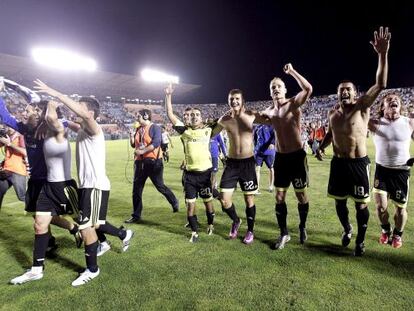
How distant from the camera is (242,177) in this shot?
5234mm

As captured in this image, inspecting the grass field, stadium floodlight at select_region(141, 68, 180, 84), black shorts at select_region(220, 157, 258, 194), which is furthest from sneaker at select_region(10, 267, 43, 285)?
stadium floodlight at select_region(141, 68, 180, 84)

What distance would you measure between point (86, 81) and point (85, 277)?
50837 mm

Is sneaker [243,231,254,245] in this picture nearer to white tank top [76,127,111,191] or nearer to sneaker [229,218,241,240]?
sneaker [229,218,241,240]

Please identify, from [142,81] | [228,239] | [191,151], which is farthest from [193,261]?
[142,81]

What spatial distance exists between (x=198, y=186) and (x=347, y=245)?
2.39 m

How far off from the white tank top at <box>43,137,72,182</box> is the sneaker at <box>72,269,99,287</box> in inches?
47.2

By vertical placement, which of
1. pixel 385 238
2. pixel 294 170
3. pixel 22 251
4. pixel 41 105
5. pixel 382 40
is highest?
pixel 382 40

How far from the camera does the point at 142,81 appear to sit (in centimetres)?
5438

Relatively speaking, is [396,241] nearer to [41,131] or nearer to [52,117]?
[52,117]

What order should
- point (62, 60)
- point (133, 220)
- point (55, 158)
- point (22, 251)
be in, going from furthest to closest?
point (62, 60) → point (133, 220) → point (22, 251) → point (55, 158)

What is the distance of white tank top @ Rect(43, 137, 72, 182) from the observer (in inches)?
163

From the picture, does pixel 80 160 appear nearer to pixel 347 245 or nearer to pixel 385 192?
pixel 347 245

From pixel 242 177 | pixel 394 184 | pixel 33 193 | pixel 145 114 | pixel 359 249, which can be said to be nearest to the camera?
pixel 33 193

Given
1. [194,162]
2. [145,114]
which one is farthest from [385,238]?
[145,114]
